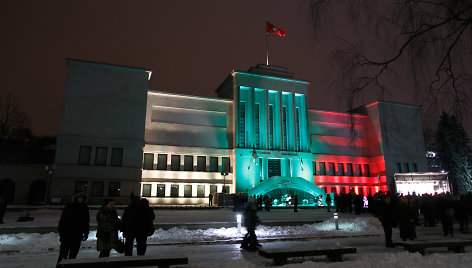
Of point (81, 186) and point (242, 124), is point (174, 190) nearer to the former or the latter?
point (81, 186)

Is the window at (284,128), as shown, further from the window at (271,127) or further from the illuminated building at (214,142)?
the window at (271,127)

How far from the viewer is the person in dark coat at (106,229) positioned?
7098 millimetres

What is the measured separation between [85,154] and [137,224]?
33.2 m

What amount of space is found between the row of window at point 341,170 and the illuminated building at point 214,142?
0.54 feet

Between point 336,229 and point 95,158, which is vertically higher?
point 95,158

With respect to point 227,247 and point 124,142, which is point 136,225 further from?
point 124,142

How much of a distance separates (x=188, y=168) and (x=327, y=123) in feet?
84.0

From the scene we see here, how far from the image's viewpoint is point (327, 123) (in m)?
52.3

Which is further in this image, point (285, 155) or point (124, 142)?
Answer: point (285, 155)

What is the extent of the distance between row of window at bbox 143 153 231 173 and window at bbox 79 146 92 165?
6.96 metres

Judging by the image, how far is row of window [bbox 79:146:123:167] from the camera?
36625mm

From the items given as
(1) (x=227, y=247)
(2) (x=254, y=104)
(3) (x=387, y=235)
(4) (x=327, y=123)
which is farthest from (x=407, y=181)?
(1) (x=227, y=247)

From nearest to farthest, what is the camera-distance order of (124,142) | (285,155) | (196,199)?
1. (124,142)
2. (196,199)
3. (285,155)

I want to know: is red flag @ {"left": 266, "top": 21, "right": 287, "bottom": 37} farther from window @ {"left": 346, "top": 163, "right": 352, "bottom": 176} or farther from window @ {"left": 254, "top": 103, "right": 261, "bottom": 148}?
window @ {"left": 346, "top": 163, "right": 352, "bottom": 176}
